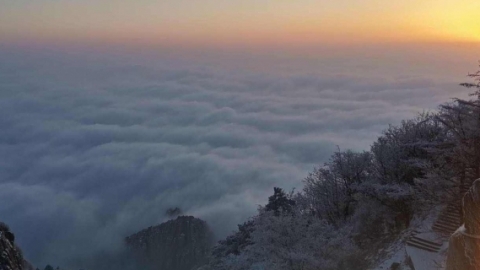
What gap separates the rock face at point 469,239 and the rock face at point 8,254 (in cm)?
1215

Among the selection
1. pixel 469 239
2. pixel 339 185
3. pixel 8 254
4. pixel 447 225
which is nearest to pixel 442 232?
pixel 447 225

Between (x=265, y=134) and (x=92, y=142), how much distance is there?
80.1 metres

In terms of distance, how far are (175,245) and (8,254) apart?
68.3 meters

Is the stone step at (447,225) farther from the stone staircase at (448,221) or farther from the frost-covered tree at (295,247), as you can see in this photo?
the frost-covered tree at (295,247)

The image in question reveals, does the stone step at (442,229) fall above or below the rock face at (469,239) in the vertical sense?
below

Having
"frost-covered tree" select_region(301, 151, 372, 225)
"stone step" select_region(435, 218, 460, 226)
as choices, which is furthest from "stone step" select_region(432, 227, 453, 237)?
"frost-covered tree" select_region(301, 151, 372, 225)

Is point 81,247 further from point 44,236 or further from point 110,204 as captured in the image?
point 110,204

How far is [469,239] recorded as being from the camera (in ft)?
27.9

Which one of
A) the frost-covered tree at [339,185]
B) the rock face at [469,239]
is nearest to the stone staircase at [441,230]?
the frost-covered tree at [339,185]

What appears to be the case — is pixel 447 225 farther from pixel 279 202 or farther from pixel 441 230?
pixel 279 202

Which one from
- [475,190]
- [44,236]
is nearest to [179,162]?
[44,236]

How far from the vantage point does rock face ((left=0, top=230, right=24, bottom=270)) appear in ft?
40.9

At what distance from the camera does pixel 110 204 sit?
11612cm

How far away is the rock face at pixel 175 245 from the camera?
3061 inches
